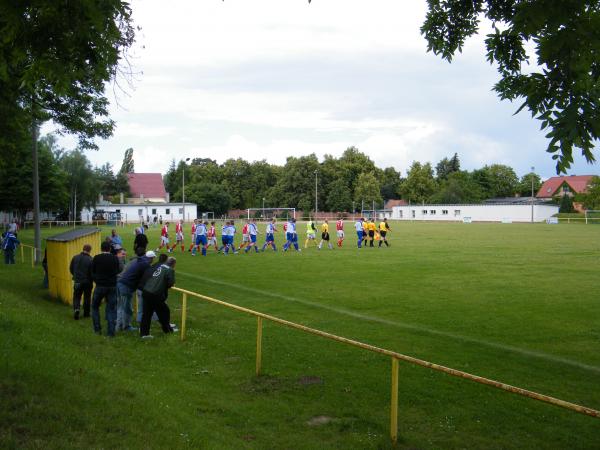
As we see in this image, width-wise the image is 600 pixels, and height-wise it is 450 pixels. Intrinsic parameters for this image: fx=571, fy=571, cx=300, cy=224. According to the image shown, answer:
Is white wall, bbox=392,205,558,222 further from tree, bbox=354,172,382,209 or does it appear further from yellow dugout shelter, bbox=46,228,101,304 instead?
yellow dugout shelter, bbox=46,228,101,304

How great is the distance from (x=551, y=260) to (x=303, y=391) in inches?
720

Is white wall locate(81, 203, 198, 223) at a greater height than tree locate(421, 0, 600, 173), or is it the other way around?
tree locate(421, 0, 600, 173)

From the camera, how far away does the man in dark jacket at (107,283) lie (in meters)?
10.5

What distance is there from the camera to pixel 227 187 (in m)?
108

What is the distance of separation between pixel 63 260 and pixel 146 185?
Answer: 9815 cm

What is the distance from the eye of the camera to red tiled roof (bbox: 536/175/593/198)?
109688mm

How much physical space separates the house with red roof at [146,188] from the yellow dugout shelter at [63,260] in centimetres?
9144

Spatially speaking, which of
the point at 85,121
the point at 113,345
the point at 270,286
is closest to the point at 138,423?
the point at 113,345

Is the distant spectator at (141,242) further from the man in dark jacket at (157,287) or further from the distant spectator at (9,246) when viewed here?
the distant spectator at (9,246)

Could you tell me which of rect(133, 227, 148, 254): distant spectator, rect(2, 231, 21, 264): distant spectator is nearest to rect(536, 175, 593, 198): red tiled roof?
rect(2, 231, 21, 264): distant spectator

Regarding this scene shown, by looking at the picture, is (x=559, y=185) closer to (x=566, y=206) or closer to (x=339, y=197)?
(x=566, y=206)

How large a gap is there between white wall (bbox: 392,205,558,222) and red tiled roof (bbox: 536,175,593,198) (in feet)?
101

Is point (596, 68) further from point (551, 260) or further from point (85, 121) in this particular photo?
→ point (85, 121)

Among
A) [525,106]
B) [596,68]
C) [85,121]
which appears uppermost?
[85,121]
